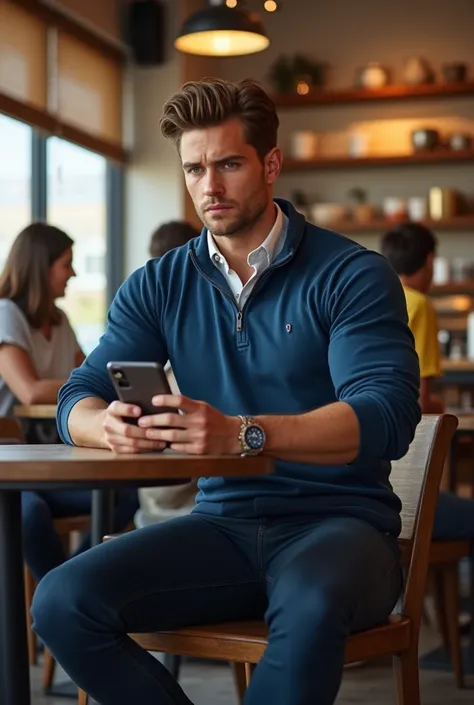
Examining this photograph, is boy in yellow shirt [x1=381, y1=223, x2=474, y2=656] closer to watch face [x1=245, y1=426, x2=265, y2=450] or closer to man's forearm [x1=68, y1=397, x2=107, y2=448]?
man's forearm [x1=68, y1=397, x2=107, y2=448]

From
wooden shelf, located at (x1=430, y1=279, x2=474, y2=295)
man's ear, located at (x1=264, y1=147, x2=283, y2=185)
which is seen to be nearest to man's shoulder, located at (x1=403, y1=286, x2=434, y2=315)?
man's ear, located at (x1=264, y1=147, x2=283, y2=185)

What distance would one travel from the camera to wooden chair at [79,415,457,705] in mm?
1846

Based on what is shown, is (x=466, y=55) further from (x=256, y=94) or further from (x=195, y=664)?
(x=256, y=94)

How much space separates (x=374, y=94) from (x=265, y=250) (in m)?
6.16

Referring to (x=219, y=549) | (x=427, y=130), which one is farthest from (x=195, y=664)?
(x=427, y=130)

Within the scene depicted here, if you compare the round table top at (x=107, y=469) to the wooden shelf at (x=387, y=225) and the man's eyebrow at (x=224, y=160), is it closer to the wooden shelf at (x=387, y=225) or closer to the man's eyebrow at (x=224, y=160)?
the man's eyebrow at (x=224, y=160)

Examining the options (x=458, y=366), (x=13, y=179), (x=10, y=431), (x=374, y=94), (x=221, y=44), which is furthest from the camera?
(x=374, y=94)

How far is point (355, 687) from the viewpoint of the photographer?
3318mm

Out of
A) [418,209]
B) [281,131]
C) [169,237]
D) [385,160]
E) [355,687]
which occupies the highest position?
[281,131]

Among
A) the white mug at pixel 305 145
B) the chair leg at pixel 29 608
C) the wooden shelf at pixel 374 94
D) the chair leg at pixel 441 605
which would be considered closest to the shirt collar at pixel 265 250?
the chair leg at pixel 29 608

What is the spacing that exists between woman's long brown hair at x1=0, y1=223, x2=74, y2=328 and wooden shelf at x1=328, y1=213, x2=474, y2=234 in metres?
4.23

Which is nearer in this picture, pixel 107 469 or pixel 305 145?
pixel 107 469

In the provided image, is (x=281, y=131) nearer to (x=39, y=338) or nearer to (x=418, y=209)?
(x=418, y=209)

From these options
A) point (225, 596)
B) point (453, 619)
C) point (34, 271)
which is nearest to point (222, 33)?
point (34, 271)
